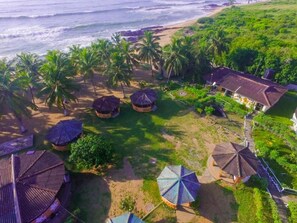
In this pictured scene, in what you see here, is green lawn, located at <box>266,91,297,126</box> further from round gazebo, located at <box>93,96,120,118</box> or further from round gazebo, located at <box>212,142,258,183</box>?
round gazebo, located at <box>93,96,120,118</box>

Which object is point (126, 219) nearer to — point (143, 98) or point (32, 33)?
point (143, 98)

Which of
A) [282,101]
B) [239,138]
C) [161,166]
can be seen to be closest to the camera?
[161,166]

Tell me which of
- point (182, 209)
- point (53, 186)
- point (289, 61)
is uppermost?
point (289, 61)

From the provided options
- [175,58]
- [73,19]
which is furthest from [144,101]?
[73,19]

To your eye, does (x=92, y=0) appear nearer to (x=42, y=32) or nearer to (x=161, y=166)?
(x=42, y=32)

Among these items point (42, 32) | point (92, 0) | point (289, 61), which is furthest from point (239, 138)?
point (92, 0)

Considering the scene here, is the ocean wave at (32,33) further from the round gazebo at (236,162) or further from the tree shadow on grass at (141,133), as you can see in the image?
the round gazebo at (236,162)
